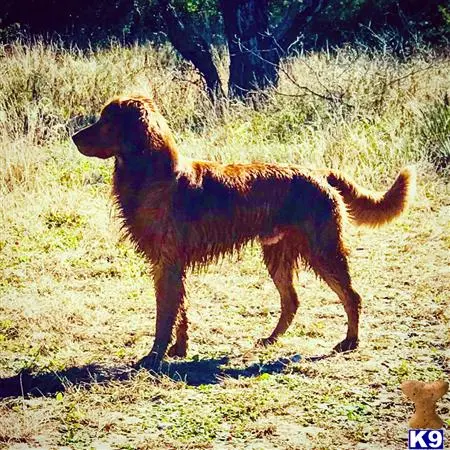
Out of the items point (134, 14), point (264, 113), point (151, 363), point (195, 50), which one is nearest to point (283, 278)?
point (151, 363)

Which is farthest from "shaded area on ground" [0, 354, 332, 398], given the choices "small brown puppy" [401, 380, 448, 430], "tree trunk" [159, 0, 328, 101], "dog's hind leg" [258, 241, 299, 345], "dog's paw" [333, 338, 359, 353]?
"tree trunk" [159, 0, 328, 101]

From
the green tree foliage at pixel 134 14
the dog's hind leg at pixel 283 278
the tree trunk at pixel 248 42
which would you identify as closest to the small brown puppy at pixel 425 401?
the dog's hind leg at pixel 283 278

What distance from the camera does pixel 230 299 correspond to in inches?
222

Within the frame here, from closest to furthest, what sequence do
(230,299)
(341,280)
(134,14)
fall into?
1. (341,280)
2. (230,299)
3. (134,14)

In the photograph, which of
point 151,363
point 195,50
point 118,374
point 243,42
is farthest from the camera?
point 243,42

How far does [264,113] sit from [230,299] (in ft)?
15.8

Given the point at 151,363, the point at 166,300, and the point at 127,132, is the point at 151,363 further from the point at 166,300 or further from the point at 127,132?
the point at 127,132

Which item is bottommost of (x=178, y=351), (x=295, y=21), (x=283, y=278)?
(x=178, y=351)

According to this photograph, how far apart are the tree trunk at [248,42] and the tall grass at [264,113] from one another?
39cm

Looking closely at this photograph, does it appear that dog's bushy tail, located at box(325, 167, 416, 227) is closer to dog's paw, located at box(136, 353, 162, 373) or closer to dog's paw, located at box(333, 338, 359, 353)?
dog's paw, located at box(333, 338, 359, 353)

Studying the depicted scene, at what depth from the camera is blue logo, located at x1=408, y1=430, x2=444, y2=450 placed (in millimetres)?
3441

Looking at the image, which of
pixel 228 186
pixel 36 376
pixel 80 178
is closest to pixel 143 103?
pixel 228 186

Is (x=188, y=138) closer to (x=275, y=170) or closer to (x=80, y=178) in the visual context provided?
(x=80, y=178)

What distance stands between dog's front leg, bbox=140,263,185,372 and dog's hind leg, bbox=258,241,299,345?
2.13 ft
